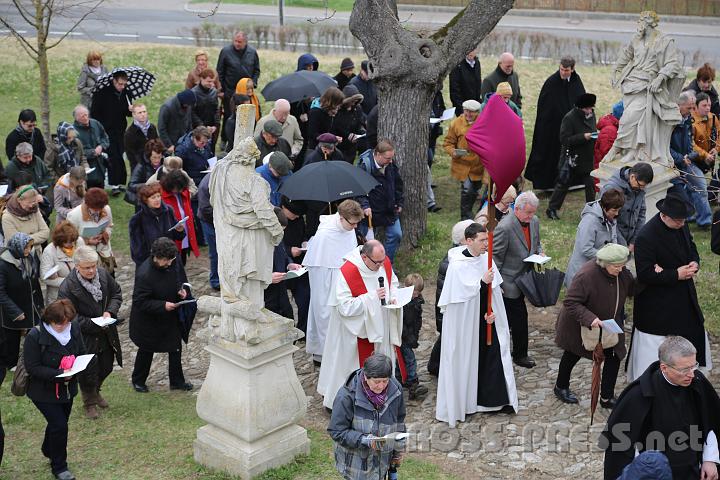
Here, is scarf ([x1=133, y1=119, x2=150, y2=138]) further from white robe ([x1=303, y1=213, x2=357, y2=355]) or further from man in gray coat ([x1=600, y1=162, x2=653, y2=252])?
man in gray coat ([x1=600, y1=162, x2=653, y2=252])

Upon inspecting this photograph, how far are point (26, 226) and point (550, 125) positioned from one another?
8.33 meters

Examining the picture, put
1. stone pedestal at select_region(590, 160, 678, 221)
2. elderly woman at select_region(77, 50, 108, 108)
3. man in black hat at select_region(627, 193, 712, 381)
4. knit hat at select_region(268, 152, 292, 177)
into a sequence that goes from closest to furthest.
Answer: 1. man in black hat at select_region(627, 193, 712, 381)
2. knit hat at select_region(268, 152, 292, 177)
3. stone pedestal at select_region(590, 160, 678, 221)
4. elderly woman at select_region(77, 50, 108, 108)

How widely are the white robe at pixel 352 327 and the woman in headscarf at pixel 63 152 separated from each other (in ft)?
20.8

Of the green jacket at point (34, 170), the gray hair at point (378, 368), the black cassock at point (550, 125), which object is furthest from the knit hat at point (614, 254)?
the green jacket at point (34, 170)

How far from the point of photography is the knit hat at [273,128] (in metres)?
13.2

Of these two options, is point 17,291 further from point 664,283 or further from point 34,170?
point 664,283

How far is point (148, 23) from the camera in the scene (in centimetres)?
3108

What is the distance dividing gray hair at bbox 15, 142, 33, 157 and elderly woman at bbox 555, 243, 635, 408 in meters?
7.70

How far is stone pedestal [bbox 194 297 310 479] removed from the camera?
8797 millimetres

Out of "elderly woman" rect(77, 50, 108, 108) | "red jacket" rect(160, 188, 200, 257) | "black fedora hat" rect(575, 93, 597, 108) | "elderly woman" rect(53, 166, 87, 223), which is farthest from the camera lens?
"elderly woman" rect(77, 50, 108, 108)

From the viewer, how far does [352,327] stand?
9805mm

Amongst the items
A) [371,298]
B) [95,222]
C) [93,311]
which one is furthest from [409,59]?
[93,311]

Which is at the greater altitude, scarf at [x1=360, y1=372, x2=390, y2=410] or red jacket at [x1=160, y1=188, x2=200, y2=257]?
red jacket at [x1=160, y1=188, x2=200, y2=257]

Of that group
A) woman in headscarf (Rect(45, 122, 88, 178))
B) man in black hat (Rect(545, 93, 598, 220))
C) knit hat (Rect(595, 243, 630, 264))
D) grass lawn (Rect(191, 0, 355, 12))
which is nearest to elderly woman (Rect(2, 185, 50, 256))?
woman in headscarf (Rect(45, 122, 88, 178))
